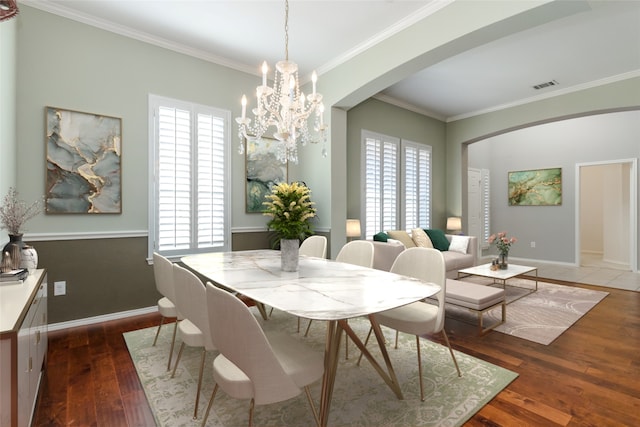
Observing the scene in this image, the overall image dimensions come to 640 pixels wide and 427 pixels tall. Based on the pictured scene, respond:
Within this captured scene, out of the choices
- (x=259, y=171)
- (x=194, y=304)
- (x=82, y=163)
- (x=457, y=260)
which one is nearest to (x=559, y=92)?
(x=457, y=260)

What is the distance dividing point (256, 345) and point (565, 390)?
2.23 metres

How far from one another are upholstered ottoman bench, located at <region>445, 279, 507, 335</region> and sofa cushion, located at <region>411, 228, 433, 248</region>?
1911 mm

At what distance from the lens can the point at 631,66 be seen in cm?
419

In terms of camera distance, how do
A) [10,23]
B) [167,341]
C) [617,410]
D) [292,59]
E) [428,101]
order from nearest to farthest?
[617,410], [10,23], [167,341], [292,59], [428,101]

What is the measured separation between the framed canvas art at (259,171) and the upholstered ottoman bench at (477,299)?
2686 mm

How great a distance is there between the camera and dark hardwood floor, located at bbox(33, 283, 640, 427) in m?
1.82

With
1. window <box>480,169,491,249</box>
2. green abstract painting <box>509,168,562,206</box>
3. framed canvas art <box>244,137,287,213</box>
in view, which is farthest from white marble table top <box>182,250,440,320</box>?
green abstract painting <box>509,168,562,206</box>

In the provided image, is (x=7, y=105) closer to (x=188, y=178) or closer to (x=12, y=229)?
(x=12, y=229)

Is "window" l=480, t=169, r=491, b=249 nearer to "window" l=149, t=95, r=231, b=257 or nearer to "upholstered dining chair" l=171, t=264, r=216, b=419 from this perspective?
"window" l=149, t=95, r=231, b=257

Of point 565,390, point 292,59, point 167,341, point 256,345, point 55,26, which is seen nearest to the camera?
point 256,345

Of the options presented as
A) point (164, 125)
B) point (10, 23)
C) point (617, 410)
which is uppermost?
point (10, 23)

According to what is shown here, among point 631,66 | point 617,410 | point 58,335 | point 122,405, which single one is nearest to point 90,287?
point 58,335

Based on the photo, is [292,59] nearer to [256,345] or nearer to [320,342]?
[320,342]

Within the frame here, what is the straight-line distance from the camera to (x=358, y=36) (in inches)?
143
